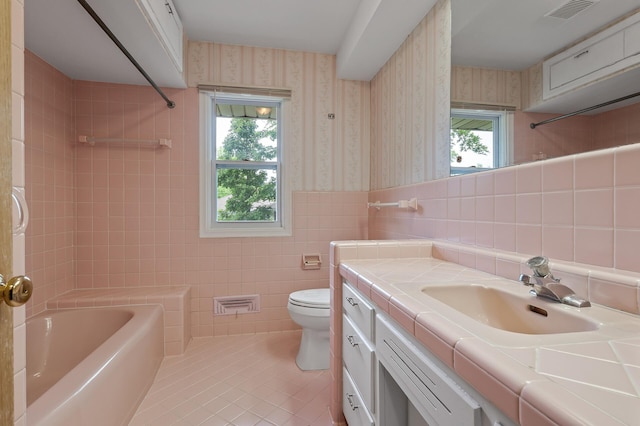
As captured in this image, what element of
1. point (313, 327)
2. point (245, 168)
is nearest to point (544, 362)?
point (313, 327)

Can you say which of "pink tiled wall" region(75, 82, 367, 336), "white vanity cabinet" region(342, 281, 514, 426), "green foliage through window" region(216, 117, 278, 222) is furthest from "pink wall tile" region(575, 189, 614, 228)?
"green foliage through window" region(216, 117, 278, 222)

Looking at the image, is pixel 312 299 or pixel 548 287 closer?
pixel 548 287

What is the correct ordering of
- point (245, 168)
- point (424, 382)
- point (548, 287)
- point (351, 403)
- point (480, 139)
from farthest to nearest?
point (245, 168) → point (480, 139) → point (351, 403) → point (548, 287) → point (424, 382)

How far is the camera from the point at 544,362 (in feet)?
1.40

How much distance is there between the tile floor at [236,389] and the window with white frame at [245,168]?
913 millimetres

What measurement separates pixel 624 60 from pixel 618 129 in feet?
0.59

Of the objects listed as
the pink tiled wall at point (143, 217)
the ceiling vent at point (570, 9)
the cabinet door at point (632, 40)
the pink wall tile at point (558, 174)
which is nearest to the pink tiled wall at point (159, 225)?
the pink tiled wall at point (143, 217)

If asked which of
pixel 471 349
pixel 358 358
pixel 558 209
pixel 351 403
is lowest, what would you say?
pixel 351 403

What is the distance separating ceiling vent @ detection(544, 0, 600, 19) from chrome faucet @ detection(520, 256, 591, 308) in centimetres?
75

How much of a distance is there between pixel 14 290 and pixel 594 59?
4.89 ft

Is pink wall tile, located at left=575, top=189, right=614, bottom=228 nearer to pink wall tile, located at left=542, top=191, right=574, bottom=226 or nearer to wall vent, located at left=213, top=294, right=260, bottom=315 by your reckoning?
pink wall tile, located at left=542, top=191, right=574, bottom=226

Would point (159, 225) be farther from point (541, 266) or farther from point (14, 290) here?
point (541, 266)

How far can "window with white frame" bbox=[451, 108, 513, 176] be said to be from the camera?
1.14 m

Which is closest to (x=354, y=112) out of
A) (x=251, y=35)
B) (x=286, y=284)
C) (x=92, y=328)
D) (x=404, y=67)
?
(x=404, y=67)
